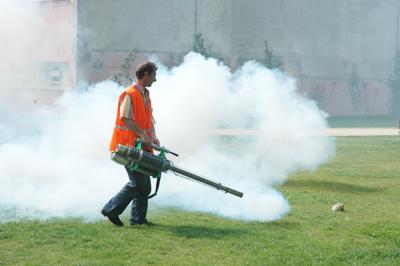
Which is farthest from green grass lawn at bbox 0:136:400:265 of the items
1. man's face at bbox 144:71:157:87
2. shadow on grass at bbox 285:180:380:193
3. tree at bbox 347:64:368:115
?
tree at bbox 347:64:368:115

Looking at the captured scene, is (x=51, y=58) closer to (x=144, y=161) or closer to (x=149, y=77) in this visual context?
(x=149, y=77)

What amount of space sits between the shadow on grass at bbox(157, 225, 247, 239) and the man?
401 millimetres

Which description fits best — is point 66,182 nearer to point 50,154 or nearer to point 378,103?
point 50,154

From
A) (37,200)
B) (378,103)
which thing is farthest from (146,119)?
(378,103)

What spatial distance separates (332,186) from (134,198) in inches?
194

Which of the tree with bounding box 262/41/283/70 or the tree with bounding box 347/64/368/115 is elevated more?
the tree with bounding box 262/41/283/70

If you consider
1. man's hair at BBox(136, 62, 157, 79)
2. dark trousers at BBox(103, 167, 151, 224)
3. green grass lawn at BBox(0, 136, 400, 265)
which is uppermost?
man's hair at BBox(136, 62, 157, 79)

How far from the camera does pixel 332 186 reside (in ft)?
38.2

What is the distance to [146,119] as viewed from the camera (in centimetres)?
789

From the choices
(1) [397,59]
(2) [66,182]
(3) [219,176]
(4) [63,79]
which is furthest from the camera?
(1) [397,59]

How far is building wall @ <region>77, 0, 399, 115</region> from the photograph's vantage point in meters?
32.0

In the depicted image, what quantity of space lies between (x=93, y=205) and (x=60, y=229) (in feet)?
Result: 4.42

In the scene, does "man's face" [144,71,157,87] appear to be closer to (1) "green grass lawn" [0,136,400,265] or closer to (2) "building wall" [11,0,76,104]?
(1) "green grass lawn" [0,136,400,265]

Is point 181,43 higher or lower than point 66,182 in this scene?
higher
